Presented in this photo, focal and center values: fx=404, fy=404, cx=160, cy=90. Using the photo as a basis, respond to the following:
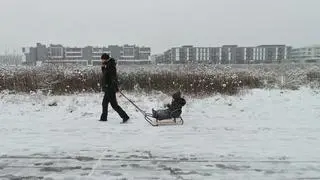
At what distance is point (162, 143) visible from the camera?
8.43 metres

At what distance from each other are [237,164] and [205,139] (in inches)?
76.7

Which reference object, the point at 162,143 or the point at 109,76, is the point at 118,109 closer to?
the point at 109,76

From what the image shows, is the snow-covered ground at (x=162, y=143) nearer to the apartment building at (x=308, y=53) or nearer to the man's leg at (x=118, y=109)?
the man's leg at (x=118, y=109)

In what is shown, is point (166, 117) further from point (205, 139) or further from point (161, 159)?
point (161, 159)

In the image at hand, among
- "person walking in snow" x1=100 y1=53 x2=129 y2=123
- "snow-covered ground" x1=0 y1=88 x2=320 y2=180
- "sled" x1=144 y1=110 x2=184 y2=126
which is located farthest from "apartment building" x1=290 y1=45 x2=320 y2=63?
"person walking in snow" x1=100 y1=53 x2=129 y2=123

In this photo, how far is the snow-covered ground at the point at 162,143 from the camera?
652 centimetres

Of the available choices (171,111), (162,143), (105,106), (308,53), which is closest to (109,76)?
(105,106)

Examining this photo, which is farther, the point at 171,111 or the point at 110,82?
the point at 110,82

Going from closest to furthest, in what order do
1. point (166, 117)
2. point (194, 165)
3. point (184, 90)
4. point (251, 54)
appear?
point (194, 165)
point (166, 117)
point (184, 90)
point (251, 54)

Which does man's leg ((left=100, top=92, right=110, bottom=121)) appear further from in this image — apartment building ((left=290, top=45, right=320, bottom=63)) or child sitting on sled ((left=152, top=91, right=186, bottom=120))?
apartment building ((left=290, top=45, right=320, bottom=63))

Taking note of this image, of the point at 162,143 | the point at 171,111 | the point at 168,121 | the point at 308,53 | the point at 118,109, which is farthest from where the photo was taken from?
the point at 308,53

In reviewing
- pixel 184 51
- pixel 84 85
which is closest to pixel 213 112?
pixel 84 85

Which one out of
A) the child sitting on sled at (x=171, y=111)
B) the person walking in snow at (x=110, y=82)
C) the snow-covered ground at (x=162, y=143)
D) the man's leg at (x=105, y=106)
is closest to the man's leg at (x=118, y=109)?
the person walking in snow at (x=110, y=82)

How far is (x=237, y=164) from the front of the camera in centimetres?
694
